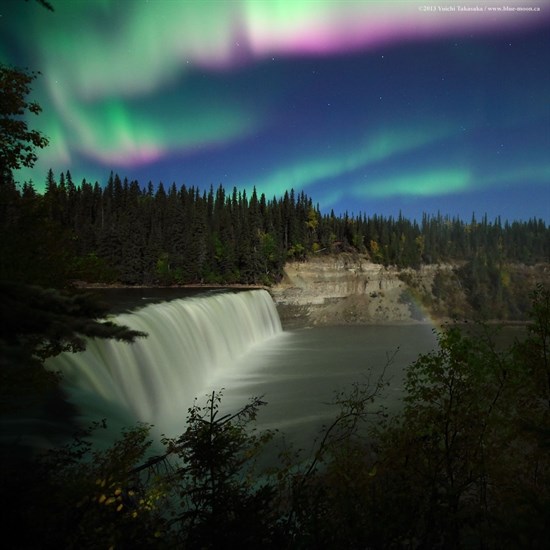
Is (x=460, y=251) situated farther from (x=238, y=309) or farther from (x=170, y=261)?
(x=238, y=309)

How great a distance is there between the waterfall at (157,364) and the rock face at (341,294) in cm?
2427

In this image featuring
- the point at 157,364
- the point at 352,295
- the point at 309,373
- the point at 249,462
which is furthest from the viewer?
the point at 352,295

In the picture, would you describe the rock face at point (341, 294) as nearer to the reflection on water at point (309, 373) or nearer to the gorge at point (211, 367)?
the reflection on water at point (309, 373)

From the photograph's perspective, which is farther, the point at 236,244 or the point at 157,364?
the point at 236,244

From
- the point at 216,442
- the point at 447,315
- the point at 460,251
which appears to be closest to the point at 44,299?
the point at 216,442

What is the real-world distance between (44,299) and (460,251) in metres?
158

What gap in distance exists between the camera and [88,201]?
101m

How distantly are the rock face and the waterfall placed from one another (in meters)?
24.3

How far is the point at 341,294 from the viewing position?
63531mm

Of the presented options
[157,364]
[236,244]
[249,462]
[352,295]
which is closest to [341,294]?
[352,295]

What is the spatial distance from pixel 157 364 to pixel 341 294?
1887 inches

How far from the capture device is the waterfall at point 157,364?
13359 mm

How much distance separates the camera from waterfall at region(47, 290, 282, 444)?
13.4 metres

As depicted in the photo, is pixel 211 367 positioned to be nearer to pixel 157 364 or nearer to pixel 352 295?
pixel 157 364
